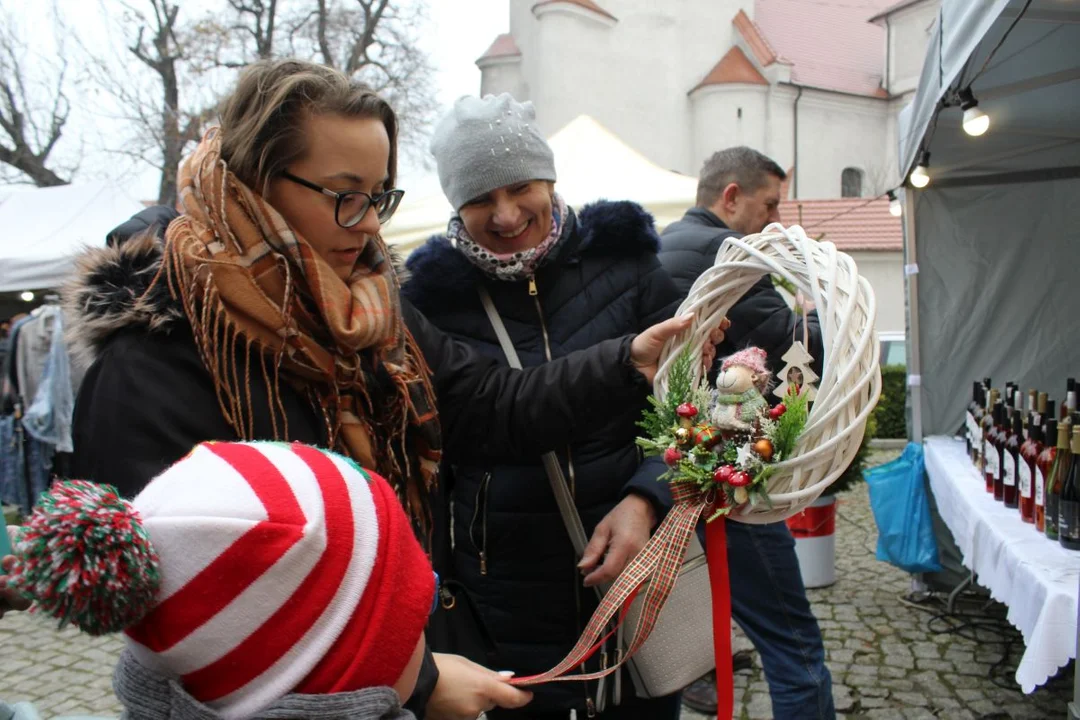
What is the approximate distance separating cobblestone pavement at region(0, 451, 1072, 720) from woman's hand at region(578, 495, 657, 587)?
229 centimetres

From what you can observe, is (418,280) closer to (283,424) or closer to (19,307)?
(283,424)

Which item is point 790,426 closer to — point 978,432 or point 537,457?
point 537,457

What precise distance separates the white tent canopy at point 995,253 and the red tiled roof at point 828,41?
25501 mm

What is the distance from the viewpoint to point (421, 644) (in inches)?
42.9

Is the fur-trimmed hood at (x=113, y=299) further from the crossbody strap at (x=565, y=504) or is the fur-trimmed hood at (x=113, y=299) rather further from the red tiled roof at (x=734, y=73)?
the red tiled roof at (x=734, y=73)

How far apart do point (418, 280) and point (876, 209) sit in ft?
66.5

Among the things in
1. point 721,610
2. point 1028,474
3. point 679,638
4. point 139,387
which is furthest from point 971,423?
point 139,387

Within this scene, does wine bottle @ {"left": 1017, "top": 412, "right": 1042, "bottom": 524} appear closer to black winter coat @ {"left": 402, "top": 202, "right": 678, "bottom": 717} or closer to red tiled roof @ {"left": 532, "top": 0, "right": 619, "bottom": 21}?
black winter coat @ {"left": 402, "top": 202, "right": 678, "bottom": 717}

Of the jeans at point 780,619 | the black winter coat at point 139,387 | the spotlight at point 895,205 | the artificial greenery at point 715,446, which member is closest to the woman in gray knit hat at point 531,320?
the artificial greenery at point 715,446

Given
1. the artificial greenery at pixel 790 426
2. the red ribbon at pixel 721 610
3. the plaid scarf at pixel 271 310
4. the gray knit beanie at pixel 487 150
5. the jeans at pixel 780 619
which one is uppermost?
the gray knit beanie at pixel 487 150

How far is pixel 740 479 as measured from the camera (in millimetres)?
1387

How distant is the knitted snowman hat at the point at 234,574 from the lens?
2.82ft

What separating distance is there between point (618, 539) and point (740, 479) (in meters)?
0.42

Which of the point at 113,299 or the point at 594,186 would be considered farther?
the point at 594,186
